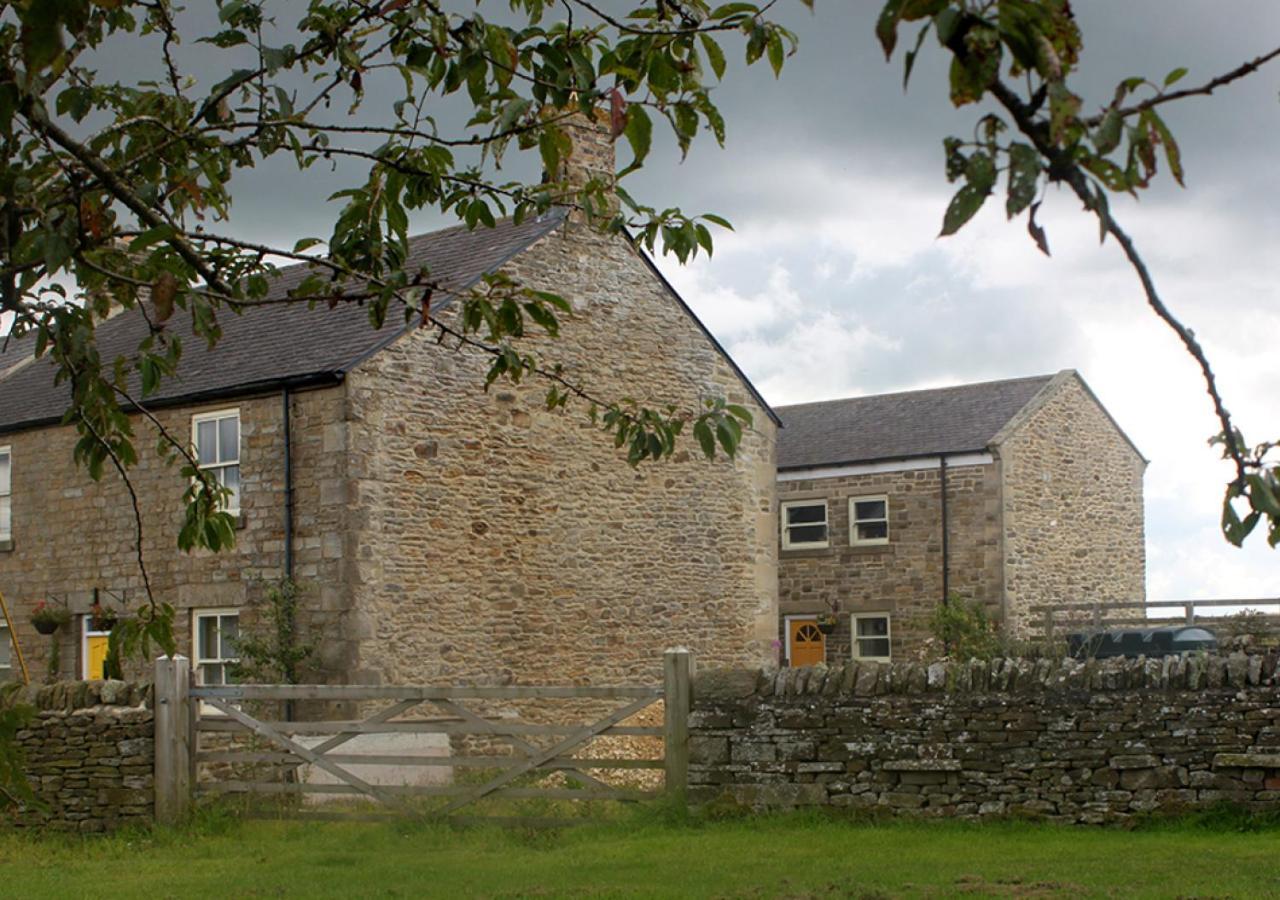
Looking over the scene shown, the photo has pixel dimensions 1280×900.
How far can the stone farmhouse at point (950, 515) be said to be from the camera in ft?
96.2

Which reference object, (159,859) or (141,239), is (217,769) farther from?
(141,239)

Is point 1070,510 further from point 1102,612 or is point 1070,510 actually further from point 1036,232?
point 1036,232

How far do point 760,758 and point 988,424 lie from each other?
1942 centimetres

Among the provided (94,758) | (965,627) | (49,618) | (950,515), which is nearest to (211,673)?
(49,618)

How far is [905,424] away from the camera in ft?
106

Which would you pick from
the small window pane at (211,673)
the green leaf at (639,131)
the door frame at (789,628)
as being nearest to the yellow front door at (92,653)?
the small window pane at (211,673)

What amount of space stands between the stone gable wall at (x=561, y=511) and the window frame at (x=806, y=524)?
798 cm

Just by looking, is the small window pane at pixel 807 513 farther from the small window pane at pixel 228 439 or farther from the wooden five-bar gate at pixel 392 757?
the wooden five-bar gate at pixel 392 757

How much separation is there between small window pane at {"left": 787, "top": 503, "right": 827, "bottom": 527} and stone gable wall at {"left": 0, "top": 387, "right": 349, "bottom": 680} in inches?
589

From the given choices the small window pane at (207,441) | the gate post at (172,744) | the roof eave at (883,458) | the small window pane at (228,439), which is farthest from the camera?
the roof eave at (883,458)

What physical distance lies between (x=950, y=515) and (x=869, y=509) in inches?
69.7

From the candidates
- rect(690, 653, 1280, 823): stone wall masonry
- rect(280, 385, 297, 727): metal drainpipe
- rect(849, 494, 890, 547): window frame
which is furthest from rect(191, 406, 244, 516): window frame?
rect(849, 494, 890, 547): window frame

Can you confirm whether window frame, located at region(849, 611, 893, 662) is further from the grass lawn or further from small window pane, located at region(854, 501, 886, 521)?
the grass lawn

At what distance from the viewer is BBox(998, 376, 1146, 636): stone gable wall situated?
96.7 ft
